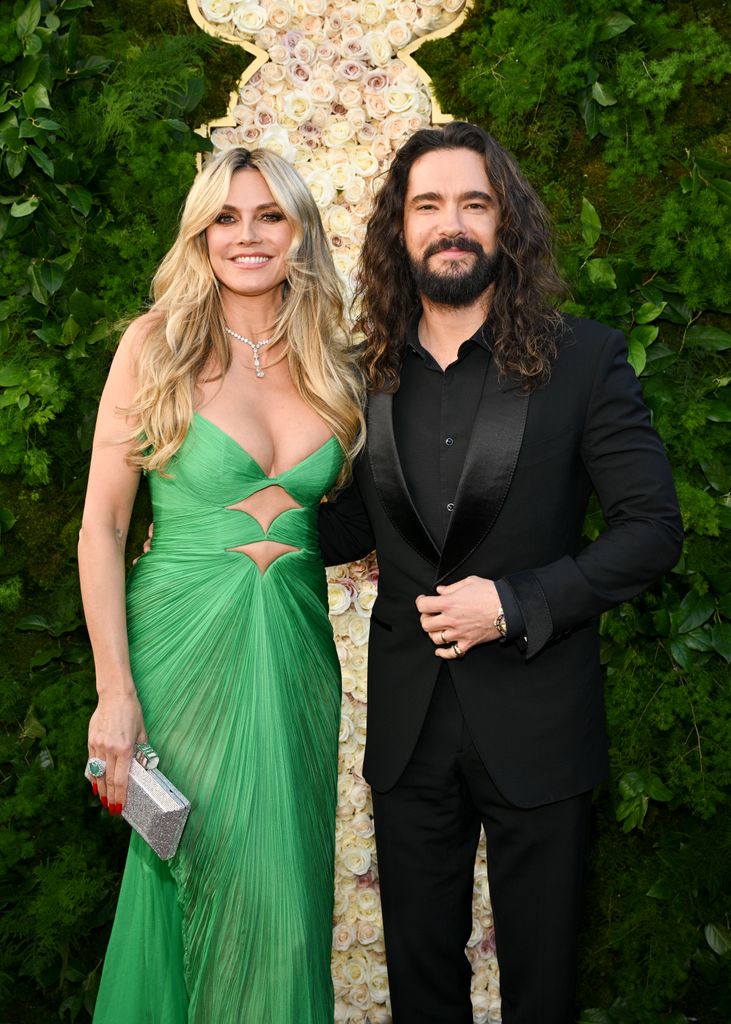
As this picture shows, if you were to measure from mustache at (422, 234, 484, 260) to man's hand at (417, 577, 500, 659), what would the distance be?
2.41ft

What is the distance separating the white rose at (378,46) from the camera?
332cm

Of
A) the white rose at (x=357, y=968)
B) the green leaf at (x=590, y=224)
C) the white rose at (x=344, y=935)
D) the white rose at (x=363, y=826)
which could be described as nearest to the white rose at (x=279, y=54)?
the green leaf at (x=590, y=224)

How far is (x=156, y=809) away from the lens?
7.23 ft

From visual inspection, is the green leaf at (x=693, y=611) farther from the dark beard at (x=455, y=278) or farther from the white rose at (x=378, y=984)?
the white rose at (x=378, y=984)

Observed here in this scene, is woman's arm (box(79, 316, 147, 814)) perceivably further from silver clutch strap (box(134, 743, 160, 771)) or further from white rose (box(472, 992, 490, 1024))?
white rose (box(472, 992, 490, 1024))

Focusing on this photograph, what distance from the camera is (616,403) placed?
227 centimetres

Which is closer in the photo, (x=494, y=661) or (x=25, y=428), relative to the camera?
(x=494, y=661)

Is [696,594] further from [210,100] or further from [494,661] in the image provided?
[210,100]

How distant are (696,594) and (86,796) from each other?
1909mm

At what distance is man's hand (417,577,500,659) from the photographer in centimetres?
218

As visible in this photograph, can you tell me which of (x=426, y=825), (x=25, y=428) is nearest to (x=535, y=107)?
(x=25, y=428)

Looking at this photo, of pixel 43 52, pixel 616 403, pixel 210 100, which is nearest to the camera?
pixel 616 403

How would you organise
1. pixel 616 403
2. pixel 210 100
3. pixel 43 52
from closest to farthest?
pixel 616 403
pixel 43 52
pixel 210 100

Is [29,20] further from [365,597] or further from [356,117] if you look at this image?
[365,597]
